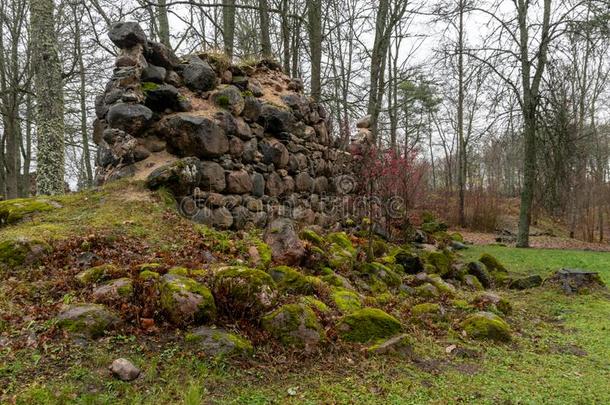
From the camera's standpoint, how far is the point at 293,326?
3.32 meters

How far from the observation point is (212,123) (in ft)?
18.6

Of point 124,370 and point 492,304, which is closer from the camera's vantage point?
point 124,370

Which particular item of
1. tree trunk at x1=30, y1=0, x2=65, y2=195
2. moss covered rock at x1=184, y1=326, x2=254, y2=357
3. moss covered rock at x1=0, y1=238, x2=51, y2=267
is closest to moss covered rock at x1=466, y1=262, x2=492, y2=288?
moss covered rock at x1=184, y1=326, x2=254, y2=357

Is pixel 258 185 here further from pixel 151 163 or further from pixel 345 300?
pixel 345 300

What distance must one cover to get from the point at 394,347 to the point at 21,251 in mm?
3296

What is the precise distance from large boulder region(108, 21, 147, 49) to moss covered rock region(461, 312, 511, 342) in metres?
5.44

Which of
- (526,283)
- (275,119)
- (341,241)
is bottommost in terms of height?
(526,283)

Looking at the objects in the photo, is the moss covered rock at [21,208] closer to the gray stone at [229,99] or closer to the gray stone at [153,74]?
the gray stone at [153,74]

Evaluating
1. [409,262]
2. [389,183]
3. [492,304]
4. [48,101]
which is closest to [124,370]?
[492,304]

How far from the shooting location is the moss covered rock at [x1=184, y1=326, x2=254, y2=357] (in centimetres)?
290

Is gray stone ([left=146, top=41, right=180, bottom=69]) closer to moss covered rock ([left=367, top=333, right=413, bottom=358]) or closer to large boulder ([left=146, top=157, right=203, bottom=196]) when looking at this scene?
large boulder ([left=146, top=157, right=203, bottom=196])

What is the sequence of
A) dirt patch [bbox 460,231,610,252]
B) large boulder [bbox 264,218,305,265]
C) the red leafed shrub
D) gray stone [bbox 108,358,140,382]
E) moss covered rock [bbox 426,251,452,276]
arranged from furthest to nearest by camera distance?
dirt patch [bbox 460,231,610,252] < the red leafed shrub < moss covered rock [bbox 426,251,452,276] < large boulder [bbox 264,218,305,265] < gray stone [bbox 108,358,140,382]

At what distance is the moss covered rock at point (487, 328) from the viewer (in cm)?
413

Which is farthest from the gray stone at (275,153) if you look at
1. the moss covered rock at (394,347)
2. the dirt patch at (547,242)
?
the dirt patch at (547,242)
